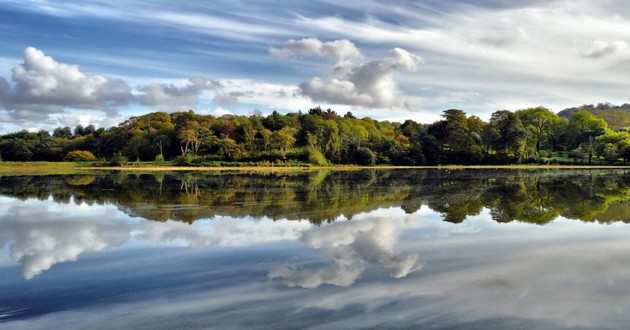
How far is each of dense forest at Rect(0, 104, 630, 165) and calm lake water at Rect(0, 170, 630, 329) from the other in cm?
5063

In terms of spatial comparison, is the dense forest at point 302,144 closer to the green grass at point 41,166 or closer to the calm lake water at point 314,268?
the green grass at point 41,166

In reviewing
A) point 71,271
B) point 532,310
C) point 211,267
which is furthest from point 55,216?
point 532,310

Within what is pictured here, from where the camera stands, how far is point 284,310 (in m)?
6.95

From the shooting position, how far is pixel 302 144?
78.5 metres

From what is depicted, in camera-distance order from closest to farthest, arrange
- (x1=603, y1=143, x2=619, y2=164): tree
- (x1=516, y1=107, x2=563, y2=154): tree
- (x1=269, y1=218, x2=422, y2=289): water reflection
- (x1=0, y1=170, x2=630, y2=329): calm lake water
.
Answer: (x1=0, y1=170, x2=630, y2=329): calm lake water, (x1=269, y1=218, x2=422, y2=289): water reflection, (x1=603, y1=143, x2=619, y2=164): tree, (x1=516, y1=107, x2=563, y2=154): tree

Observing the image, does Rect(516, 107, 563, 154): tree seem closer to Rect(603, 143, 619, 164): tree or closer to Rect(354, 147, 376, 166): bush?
Rect(603, 143, 619, 164): tree

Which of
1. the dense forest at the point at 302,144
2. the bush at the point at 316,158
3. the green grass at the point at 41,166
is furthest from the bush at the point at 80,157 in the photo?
the bush at the point at 316,158

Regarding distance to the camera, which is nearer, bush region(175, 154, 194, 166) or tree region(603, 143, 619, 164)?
bush region(175, 154, 194, 166)

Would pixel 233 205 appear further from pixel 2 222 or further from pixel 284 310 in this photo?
pixel 284 310

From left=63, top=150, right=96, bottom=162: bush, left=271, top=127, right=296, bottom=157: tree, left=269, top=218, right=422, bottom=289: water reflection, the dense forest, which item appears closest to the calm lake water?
left=269, top=218, right=422, bottom=289: water reflection

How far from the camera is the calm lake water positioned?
22.2 ft

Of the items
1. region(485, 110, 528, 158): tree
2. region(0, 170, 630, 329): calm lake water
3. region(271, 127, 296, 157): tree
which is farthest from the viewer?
region(485, 110, 528, 158): tree

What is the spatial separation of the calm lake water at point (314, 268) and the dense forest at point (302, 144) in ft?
166

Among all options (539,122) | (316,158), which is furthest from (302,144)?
(539,122)
